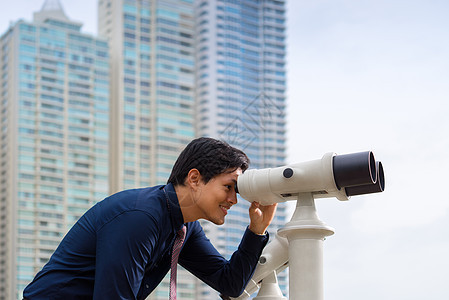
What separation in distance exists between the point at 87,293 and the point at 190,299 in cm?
2544

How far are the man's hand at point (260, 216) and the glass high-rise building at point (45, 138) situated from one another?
25.5 metres

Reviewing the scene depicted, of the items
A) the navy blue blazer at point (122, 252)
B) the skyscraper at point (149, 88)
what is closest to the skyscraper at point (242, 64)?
the skyscraper at point (149, 88)

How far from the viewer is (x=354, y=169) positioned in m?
1.29

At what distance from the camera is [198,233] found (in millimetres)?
1652

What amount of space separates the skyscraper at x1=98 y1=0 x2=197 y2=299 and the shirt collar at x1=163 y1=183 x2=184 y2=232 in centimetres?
2683

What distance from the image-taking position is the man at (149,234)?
133 cm

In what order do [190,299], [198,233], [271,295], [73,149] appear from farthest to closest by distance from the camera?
Answer: 1. [73,149]
2. [190,299]
3. [198,233]
4. [271,295]

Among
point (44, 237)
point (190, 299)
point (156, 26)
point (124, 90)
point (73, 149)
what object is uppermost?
point (156, 26)

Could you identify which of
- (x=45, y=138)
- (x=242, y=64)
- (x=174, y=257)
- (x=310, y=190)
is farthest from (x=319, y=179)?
(x=45, y=138)

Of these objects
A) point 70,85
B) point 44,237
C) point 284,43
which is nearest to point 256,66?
point 284,43

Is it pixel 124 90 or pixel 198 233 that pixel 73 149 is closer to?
pixel 124 90

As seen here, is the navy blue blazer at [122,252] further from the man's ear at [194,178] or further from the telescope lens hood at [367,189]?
the telescope lens hood at [367,189]

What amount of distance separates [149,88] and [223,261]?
27.9m

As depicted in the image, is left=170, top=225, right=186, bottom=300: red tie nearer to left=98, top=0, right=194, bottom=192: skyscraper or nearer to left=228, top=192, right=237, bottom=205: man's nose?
left=228, top=192, right=237, bottom=205: man's nose
